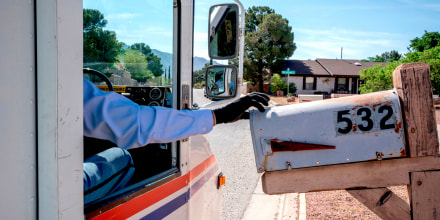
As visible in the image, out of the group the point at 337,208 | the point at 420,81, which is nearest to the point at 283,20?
the point at 337,208

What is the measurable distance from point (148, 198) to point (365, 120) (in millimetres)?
1186

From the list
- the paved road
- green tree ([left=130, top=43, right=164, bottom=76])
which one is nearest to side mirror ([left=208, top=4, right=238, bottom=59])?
green tree ([left=130, top=43, right=164, bottom=76])

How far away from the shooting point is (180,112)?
1.62m

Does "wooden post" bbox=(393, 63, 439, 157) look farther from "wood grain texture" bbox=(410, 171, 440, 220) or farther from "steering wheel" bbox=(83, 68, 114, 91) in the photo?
"steering wheel" bbox=(83, 68, 114, 91)

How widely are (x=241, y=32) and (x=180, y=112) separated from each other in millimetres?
1012

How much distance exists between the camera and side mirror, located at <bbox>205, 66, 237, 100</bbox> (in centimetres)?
231

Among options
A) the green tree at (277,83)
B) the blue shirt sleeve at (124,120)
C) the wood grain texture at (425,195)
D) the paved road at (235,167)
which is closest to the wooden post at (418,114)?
the wood grain texture at (425,195)

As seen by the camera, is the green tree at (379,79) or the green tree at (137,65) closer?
the green tree at (137,65)

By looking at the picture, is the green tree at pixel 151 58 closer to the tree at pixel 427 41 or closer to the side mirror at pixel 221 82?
the side mirror at pixel 221 82

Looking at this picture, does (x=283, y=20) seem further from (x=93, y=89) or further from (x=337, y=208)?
(x=93, y=89)

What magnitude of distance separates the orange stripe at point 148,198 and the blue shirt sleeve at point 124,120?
263 millimetres

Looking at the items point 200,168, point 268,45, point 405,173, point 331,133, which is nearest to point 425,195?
point 405,173

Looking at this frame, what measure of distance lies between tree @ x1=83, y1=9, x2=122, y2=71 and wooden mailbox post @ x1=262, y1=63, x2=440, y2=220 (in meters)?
1.15

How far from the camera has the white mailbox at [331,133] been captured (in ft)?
5.91
